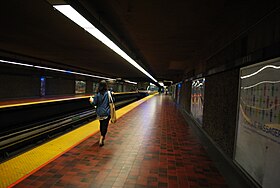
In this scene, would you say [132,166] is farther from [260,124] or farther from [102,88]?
[260,124]

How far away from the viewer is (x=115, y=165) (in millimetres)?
3084

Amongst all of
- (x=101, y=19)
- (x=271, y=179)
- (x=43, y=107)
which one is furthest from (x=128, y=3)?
(x=43, y=107)

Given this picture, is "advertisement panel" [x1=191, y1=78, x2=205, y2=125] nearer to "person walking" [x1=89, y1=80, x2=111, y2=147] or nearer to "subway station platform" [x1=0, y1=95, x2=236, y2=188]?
"subway station platform" [x1=0, y1=95, x2=236, y2=188]

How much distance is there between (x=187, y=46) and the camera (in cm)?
Result: 502

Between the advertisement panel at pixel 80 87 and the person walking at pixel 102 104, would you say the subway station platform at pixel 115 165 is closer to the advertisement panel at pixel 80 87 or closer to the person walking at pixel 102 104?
the person walking at pixel 102 104

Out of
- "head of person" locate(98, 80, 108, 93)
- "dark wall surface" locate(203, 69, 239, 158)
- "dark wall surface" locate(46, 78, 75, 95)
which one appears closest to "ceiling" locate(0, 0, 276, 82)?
"dark wall surface" locate(203, 69, 239, 158)

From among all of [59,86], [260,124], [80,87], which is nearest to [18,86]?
[59,86]

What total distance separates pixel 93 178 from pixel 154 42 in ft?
12.2

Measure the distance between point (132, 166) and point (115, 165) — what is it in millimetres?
317

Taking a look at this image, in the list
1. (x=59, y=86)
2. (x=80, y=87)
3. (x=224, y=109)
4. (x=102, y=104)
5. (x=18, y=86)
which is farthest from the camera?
(x=80, y=87)

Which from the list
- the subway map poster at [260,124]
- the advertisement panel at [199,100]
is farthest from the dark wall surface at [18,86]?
the subway map poster at [260,124]

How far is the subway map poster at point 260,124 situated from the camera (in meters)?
1.91

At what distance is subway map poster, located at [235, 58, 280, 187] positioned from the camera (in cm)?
191

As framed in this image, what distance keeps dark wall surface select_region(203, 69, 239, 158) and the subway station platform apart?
1.56ft
